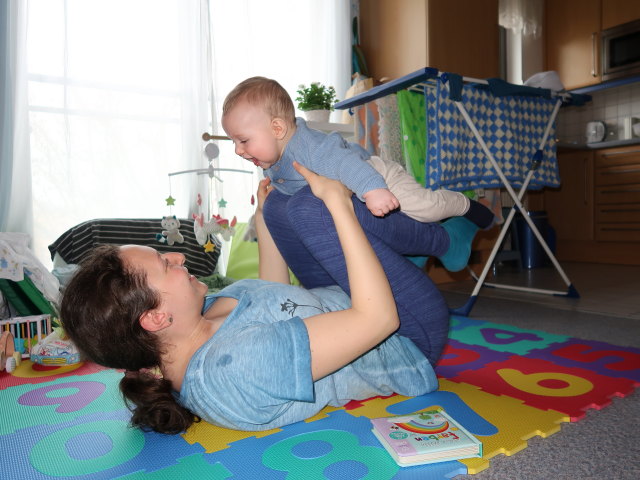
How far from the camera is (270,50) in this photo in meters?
3.32

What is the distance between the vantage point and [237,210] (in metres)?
3.18

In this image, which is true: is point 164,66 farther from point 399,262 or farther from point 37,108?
point 399,262

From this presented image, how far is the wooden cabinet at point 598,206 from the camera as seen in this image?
3879 millimetres

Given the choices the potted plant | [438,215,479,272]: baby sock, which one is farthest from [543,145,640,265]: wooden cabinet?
[438,215,479,272]: baby sock

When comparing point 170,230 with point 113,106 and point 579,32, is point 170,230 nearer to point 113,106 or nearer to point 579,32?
point 113,106

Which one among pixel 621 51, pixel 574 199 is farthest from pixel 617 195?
pixel 621 51

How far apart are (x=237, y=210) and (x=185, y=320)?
227 cm

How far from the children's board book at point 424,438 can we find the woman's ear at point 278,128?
2.44ft

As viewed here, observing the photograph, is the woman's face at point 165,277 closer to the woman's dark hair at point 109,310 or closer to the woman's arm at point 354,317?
the woman's dark hair at point 109,310

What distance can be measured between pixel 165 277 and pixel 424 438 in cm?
56

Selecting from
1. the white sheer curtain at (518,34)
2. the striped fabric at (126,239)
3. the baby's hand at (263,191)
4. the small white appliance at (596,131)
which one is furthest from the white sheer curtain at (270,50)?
the small white appliance at (596,131)

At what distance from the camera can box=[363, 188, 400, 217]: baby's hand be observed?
1.07 m

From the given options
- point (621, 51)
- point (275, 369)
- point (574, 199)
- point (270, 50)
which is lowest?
point (275, 369)

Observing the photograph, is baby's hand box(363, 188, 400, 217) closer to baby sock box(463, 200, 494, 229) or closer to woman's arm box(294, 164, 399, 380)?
woman's arm box(294, 164, 399, 380)
